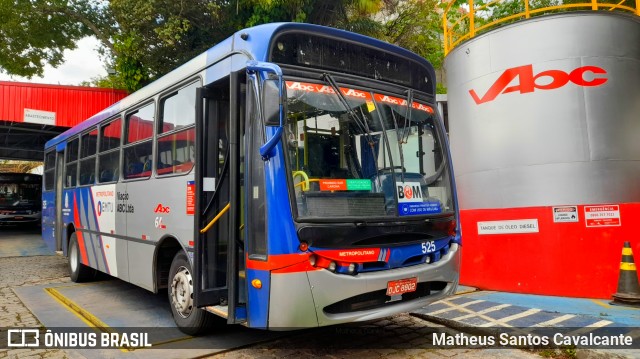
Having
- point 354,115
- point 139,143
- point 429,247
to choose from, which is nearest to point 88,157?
point 139,143

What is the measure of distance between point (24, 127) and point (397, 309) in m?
20.5

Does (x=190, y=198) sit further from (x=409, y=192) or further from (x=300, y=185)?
(x=409, y=192)

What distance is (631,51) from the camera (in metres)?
7.00

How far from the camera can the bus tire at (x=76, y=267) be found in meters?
8.44

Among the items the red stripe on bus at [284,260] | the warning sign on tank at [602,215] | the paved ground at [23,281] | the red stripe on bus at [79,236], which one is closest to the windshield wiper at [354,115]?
the red stripe on bus at [284,260]

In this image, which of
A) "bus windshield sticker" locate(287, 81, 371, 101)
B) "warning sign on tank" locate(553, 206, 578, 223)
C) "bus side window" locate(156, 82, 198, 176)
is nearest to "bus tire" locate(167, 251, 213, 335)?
"bus side window" locate(156, 82, 198, 176)

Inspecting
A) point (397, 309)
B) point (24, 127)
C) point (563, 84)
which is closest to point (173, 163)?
point (397, 309)

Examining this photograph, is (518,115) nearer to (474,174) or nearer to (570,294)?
(474,174)

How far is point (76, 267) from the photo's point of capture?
850cm

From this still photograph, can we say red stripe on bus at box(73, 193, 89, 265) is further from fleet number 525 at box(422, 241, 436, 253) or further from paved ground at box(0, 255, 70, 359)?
fleet number 525 at box(422, 241, 436, 253)

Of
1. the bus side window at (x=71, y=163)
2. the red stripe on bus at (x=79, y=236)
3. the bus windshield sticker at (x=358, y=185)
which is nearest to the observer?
the bus windshield sticker at (x=358, y=185)

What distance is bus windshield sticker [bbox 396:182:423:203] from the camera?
13.6 ft

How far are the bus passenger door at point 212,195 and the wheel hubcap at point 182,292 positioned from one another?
52cm

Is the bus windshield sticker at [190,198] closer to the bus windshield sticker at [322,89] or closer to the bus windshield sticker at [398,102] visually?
the bus windshield sticker at [322,89]
